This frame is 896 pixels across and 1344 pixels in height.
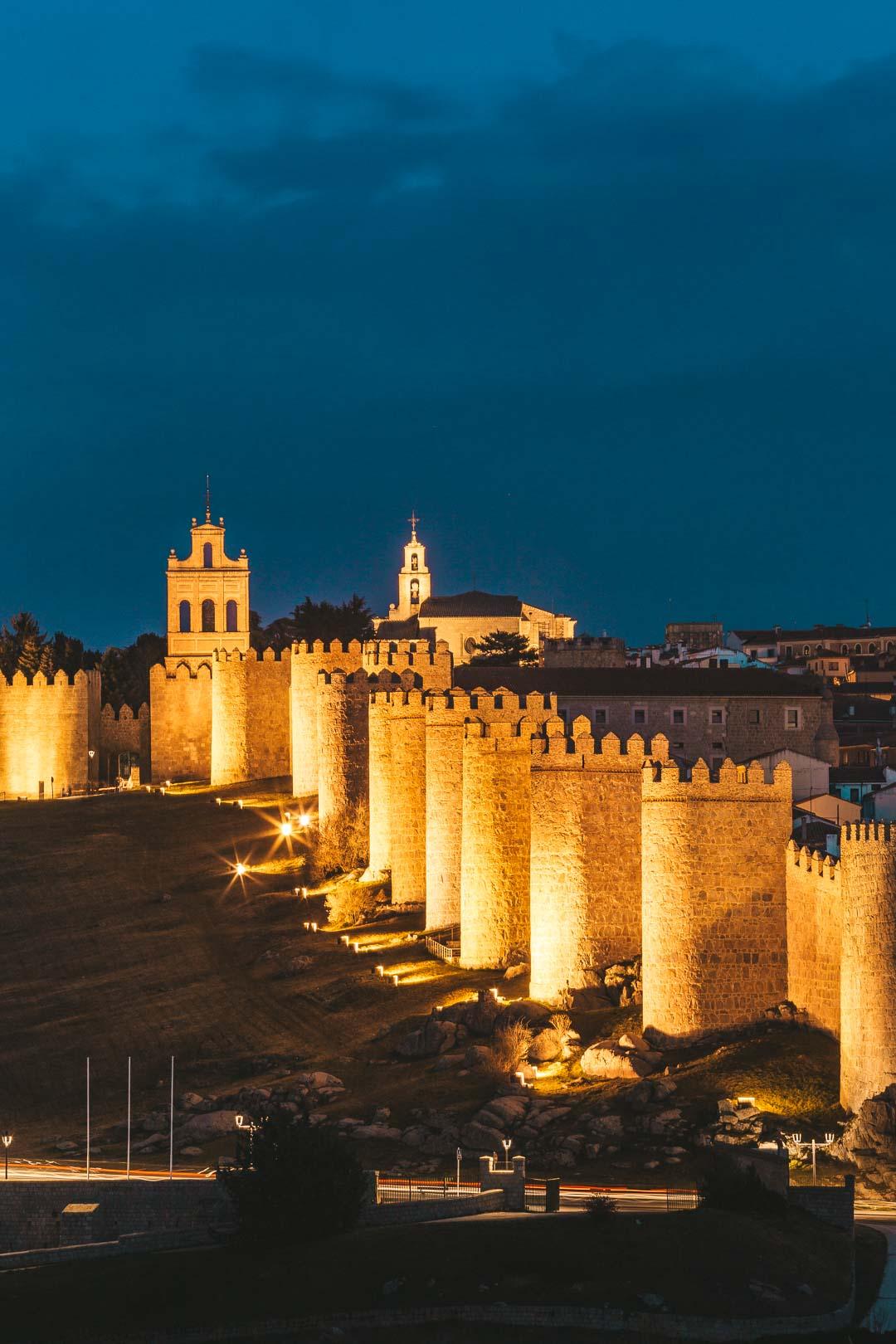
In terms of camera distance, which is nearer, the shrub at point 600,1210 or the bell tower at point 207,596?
the shrub at point 600,1210

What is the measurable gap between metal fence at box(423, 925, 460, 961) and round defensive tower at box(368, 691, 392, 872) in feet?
14.9

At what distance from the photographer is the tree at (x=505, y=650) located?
332ft

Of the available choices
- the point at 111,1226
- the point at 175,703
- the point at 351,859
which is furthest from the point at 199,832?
the point at 111,1226

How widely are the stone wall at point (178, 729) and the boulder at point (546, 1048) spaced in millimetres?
35175

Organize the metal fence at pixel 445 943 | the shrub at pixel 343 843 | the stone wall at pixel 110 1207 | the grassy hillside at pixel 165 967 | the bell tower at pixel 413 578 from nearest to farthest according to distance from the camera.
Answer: the stone wall at pixel 110 1207 < the grassy hillside at pixel 165 967 < the metal fence at pixel 445 943 < the shrub at pixel 343 843 < the bell tower at pixel 413 578

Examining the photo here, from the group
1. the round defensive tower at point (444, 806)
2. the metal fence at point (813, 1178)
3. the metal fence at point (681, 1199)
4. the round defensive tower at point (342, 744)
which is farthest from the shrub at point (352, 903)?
the metal fence at point (681, 1199)

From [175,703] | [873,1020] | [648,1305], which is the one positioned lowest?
[648,1305]

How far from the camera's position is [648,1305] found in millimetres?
33219

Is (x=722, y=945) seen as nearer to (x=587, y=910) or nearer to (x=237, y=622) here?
(x=587, y=910)

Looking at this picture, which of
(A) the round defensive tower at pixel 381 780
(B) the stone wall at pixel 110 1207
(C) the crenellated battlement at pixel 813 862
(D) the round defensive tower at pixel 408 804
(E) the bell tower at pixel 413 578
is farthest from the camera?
(E) the bell tower at pixel 413 578

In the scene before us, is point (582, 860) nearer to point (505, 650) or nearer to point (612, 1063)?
point (612, 1063)

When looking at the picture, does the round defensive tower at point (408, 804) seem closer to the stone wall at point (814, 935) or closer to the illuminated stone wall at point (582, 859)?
the illuminated stone wall at point (582, 859)

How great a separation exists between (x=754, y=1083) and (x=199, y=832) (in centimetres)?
2962

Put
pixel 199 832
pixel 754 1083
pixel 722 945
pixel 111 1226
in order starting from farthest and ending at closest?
pixel 199 832 < pixel 722 945 < pixel 754 1083 < pixel 111 1226
